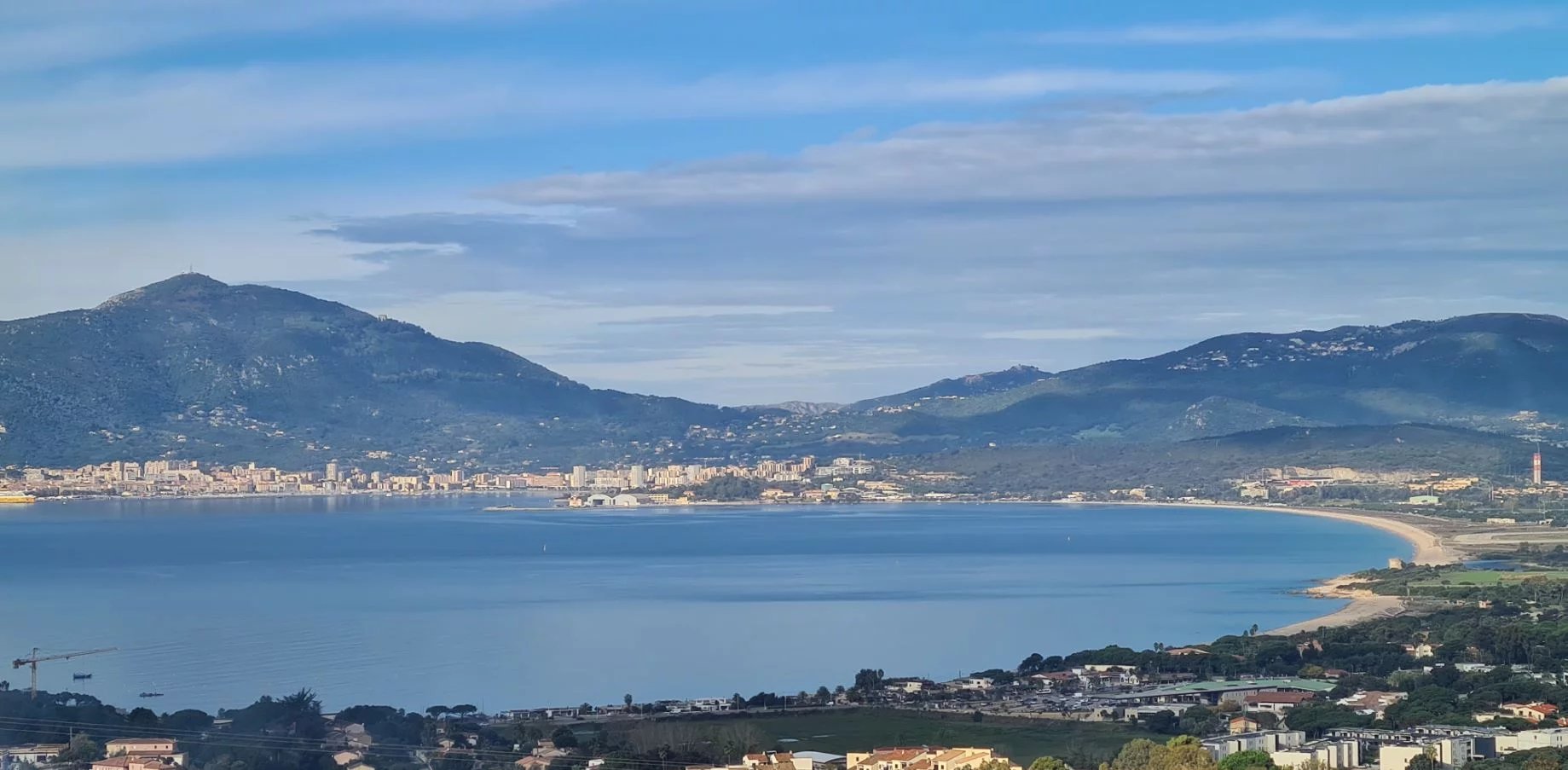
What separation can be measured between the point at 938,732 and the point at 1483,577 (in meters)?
20.9

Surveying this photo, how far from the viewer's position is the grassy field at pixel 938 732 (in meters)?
17.5

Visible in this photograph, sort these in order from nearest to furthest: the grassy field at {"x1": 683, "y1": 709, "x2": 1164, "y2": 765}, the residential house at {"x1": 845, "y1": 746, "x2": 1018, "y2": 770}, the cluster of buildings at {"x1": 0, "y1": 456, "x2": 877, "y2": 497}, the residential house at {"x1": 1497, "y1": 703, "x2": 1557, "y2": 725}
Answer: the residential house at {"x1": 845, "y1": 746, "x2": 1018, "y2": 770} → the grassy field at {"x1": 683, "y1": 709, "x2": 1164, "y2": 765} → the residential house at {"x1": 1497, "y1": 703, "x2": 1557, "y2": 725} → the cluster of buildings at {"x1": 0, "y1": 456, "x2": 877, "y2": 497}

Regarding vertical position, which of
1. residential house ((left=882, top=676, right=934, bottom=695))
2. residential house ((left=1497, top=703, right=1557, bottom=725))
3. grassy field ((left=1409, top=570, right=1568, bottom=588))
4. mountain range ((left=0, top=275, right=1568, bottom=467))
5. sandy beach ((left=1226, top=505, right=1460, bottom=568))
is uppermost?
mountain range ((left=0, top=275, right=1568, bottom=467))

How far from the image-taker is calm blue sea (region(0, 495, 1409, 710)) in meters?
25.9

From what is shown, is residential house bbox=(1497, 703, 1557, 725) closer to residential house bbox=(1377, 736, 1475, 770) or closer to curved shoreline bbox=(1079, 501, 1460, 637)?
residential house bbox=(1377, 736, 1475, 770)

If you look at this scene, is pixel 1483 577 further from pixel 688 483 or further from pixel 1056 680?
pixel 688 483

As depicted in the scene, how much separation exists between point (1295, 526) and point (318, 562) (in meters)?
30.6

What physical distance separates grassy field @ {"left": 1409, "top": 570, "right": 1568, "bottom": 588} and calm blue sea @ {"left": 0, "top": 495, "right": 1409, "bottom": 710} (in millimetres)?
2229

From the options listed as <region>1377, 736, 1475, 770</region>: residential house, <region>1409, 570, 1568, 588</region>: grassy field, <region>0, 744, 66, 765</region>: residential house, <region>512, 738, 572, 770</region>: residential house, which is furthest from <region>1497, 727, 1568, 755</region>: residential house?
<region>1409, 570, 1568, 588</region>: grassy field

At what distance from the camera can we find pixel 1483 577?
1437 inches

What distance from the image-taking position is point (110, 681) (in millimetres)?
24859

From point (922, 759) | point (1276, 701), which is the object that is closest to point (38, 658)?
point (922, 759)

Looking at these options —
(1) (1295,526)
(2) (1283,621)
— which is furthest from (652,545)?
(2) (1283,621)

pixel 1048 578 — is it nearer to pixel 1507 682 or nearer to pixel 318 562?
pixel 318 562
